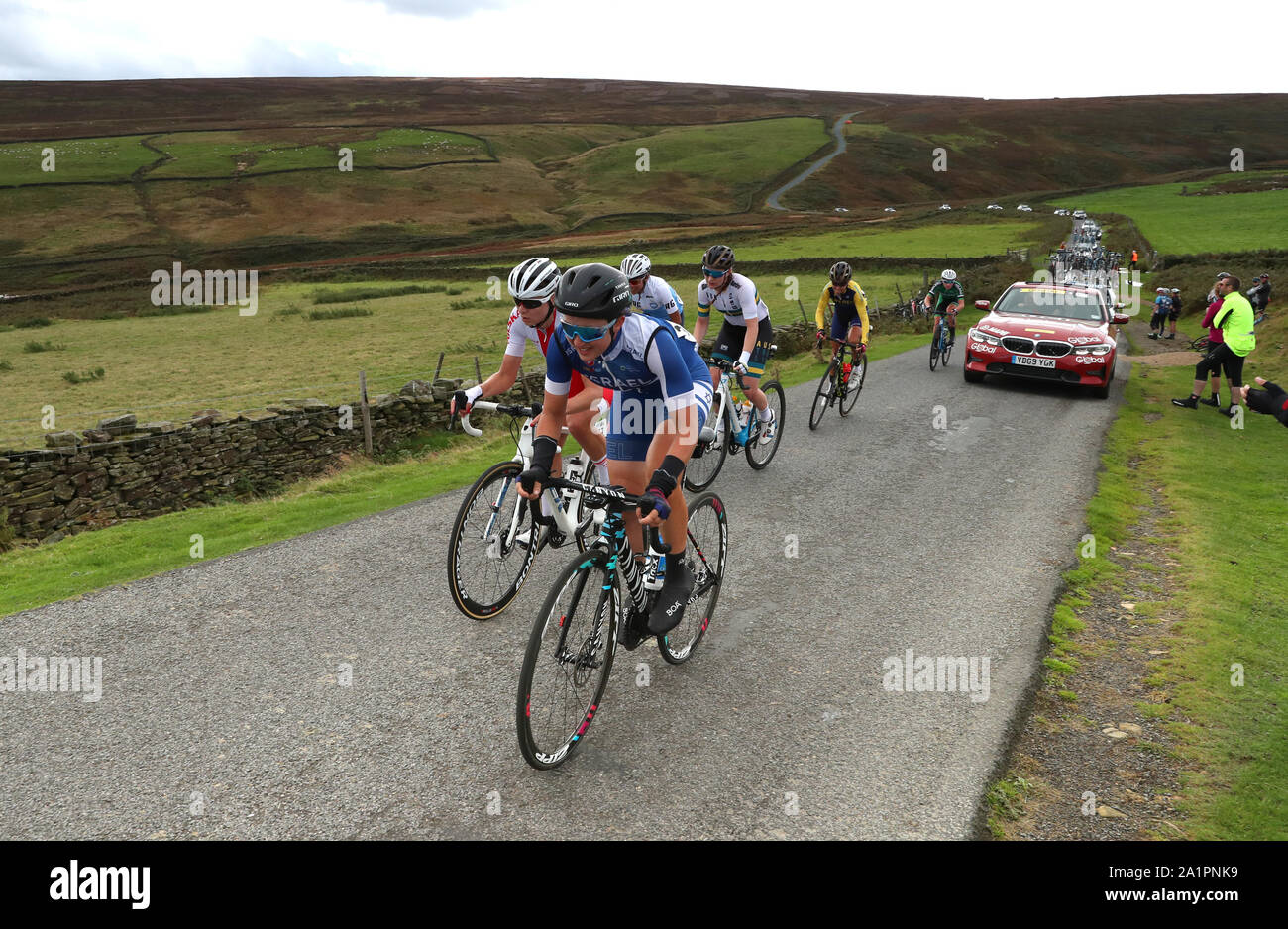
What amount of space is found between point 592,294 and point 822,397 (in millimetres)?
9102

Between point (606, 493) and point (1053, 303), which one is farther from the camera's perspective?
point (1053, 303)

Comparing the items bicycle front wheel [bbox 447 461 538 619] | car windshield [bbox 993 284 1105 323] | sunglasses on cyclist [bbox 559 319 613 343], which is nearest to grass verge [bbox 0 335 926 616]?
bicycle front wheel [bbox 447 461 538 619]

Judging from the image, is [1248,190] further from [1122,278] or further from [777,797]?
[777,797]

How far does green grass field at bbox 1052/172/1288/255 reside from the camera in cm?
5131

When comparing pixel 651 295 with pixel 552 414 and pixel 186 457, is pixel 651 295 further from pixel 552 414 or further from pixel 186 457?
pixel 186 457

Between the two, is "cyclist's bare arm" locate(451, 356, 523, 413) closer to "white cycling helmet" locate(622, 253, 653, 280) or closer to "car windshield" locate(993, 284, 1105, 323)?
"white cycling helmet" locate(622, 253, 653, 280)

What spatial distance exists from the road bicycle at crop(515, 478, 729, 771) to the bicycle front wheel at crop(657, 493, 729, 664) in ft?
1.22

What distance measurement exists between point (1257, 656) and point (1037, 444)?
6.83 metres

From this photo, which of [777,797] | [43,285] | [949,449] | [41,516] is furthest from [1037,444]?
[43,285]

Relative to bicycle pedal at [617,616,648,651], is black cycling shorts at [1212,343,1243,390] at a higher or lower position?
higher

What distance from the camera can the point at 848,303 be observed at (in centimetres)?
1311

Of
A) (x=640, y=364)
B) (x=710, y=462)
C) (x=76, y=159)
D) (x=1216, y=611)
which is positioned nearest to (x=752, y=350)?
(x=710, y=462)

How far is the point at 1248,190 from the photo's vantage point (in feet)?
277

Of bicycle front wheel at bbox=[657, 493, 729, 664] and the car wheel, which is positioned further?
the car wheel
